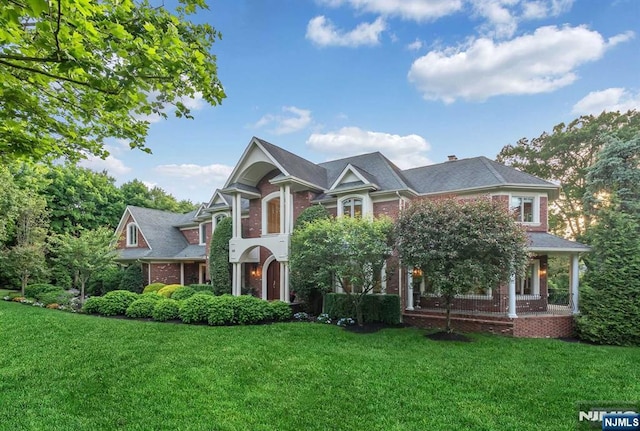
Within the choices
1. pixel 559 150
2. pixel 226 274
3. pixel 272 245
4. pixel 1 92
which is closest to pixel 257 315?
pixel 272 245

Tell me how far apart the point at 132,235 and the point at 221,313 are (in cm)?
1696

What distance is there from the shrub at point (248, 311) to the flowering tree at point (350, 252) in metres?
2.23

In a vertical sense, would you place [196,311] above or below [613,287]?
below

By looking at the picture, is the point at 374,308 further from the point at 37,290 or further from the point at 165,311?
the point at 37,290

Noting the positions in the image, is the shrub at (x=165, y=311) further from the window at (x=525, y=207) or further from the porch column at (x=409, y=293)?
the window at (x=525, y=207)

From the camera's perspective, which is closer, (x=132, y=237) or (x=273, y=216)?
(x=273, y=216)

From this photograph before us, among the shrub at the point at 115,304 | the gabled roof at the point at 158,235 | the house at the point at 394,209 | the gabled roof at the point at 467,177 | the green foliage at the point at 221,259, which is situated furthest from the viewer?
the gabled roof at the point at 158,235

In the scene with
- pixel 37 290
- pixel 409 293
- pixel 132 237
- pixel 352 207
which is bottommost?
pixel 37 290

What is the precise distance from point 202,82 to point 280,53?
1011 centimetres

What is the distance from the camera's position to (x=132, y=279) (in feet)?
75.0

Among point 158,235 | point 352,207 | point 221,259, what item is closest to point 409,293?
point 352,207

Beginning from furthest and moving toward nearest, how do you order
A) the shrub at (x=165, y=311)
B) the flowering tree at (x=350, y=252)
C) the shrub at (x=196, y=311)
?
the shrub at (x=165, y=311) < the shrub at (x=196, y=311) < the flowering tree at (x=350, y=252)

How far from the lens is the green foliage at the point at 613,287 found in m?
11.1

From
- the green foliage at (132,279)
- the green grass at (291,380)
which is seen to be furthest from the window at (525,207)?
the green foliage at (132,279)
